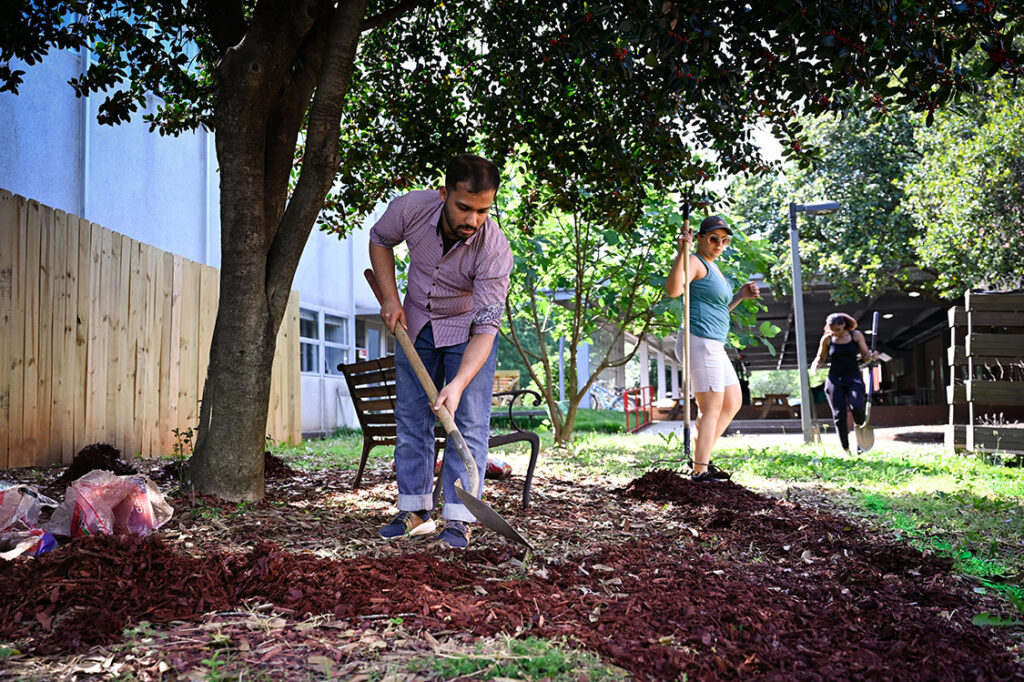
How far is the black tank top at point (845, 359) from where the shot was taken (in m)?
8.91

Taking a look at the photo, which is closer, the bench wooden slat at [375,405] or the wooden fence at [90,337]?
the bench wooden slat at [375,405]

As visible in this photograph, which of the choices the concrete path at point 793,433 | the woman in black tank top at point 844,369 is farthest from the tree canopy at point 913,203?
the concrete path at point 793,433

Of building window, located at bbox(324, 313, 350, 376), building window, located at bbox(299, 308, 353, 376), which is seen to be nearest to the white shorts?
building window, located at bbox(299, 308, 353, 376)

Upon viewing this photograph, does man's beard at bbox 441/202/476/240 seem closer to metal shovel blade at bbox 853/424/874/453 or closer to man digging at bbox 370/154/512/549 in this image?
man digging at bbox 370/154/512/549

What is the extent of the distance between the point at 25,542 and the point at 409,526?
1.50 m

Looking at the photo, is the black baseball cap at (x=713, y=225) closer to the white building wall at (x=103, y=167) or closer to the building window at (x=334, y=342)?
the white building wall at (x=103, y=167)

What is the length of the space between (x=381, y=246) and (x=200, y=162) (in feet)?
27.2

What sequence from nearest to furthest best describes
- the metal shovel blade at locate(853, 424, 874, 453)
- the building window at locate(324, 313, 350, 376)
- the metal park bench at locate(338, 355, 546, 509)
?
the metal park bench at locate(338, 355, 546, 509) < the metal shovel blade at locate(853, 424, 874, 453) < the building window at locate(324, 313, 350, 376)

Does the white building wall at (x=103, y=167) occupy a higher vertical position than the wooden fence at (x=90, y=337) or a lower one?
higher

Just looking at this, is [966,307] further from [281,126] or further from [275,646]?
[275,646]

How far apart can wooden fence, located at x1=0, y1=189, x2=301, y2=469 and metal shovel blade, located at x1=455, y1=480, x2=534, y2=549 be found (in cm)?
407

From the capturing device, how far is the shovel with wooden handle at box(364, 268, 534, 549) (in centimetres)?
330

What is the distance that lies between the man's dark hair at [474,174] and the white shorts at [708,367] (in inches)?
102

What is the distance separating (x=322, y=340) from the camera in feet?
47.0
